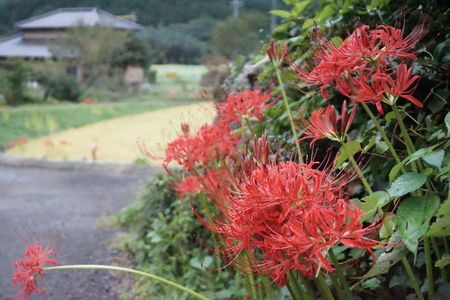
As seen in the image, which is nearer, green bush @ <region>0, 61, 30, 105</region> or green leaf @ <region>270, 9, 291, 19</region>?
green leaf @ <region>270, 9, 291, 19</region>

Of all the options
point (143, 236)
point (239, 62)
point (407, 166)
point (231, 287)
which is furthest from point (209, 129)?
point (239, 62)

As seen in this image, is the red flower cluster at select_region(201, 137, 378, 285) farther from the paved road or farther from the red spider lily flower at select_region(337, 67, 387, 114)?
the paved road

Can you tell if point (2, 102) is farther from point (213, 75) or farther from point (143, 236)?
point (143, 236)

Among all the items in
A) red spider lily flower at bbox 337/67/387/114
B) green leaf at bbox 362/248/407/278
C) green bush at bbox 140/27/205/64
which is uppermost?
red spider lily flower at bbox 337/67/387/114

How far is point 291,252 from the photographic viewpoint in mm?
411

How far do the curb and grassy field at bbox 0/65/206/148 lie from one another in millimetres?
942

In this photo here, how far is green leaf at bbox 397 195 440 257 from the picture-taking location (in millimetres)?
426

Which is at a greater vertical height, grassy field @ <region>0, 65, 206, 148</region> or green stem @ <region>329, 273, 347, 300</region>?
green stem @ <region>329, 273, 347, 300</region>

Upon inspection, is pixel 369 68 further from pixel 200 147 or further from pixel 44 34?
pixel 44 34

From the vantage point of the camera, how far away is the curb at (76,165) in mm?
4141

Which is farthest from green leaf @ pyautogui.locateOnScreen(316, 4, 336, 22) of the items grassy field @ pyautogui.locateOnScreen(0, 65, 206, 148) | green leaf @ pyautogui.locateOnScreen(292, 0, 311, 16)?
grassy field @ pyautogui.locateOnScreen(0, 65, 206, 148)

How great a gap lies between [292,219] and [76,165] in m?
4.18

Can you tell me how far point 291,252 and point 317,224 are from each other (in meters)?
0.04

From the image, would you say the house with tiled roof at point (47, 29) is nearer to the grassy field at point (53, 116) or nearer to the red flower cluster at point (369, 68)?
the grassy field at point (53, 116)
